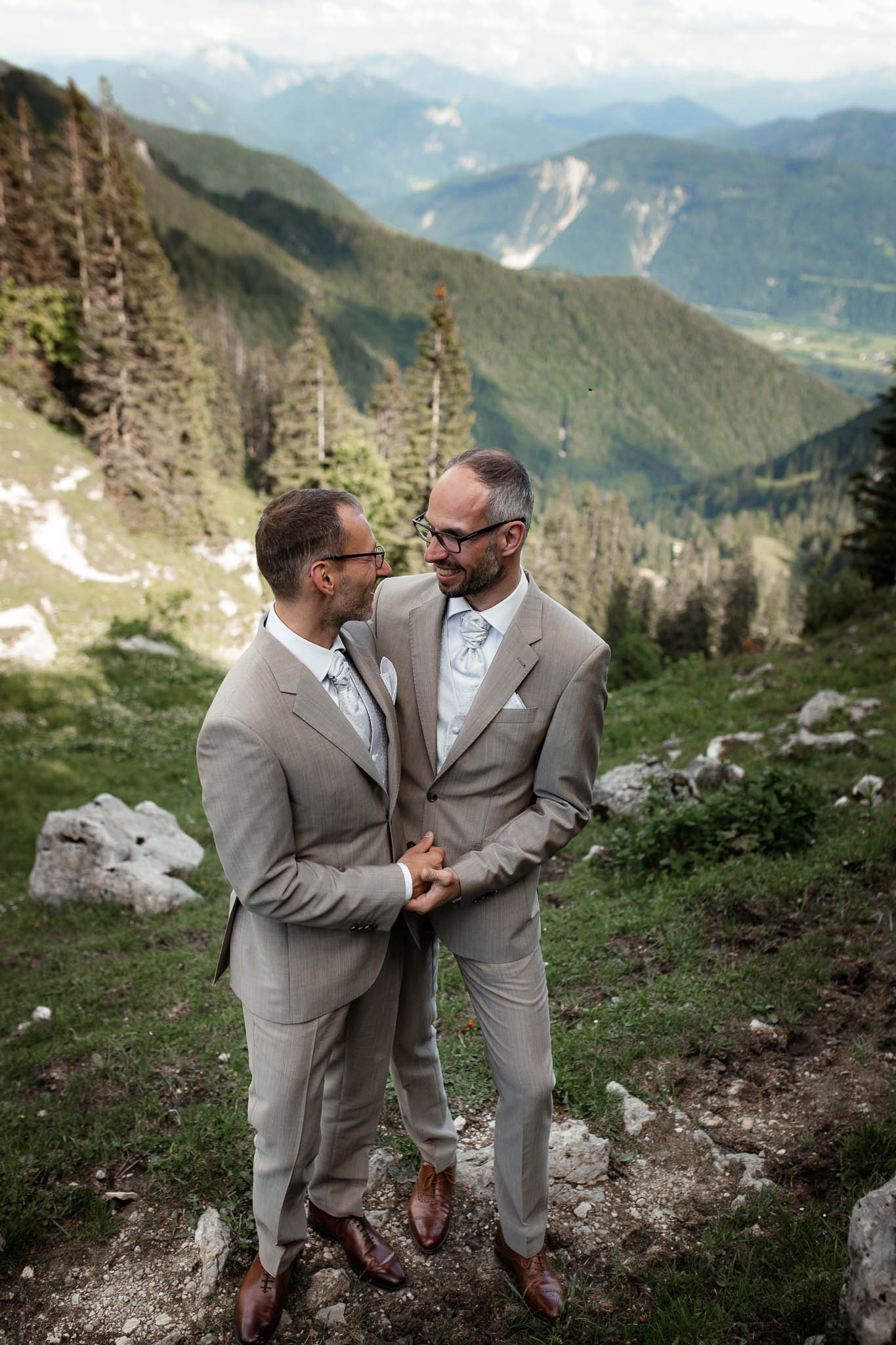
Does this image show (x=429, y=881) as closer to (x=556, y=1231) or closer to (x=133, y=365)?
(x=556, y=1231)

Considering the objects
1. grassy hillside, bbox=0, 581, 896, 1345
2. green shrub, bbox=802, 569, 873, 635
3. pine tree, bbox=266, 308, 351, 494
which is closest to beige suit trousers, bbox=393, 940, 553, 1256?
grassy hillside, bbox=0, 581, 896, 1345

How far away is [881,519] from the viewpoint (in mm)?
29812

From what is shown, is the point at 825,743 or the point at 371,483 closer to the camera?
the point at 825,743

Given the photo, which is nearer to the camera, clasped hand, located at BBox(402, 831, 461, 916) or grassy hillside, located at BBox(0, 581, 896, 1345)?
clasped hand, located at BBox(402, 831, 461, 916)

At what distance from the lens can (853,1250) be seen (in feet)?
10.0

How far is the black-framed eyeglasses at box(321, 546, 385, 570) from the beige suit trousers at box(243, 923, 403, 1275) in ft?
5.87

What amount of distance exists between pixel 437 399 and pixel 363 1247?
32.9 m

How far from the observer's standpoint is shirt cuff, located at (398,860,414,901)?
331cm

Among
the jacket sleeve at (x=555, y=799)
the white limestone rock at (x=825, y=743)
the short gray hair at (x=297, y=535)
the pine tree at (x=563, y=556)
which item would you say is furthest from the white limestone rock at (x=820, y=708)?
the pine tree at (x=563, y=556)

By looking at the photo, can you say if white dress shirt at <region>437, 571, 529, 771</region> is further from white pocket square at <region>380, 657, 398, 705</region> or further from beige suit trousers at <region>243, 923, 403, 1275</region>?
beige suit trousers at <region>243, 923, 403, 1275</region>

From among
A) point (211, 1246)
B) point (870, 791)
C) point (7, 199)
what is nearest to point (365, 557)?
point (211, 1246)

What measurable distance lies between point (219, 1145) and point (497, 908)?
2.56 meters

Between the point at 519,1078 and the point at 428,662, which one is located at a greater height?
the point at 428,662

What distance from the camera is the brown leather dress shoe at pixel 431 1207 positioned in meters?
4.09
